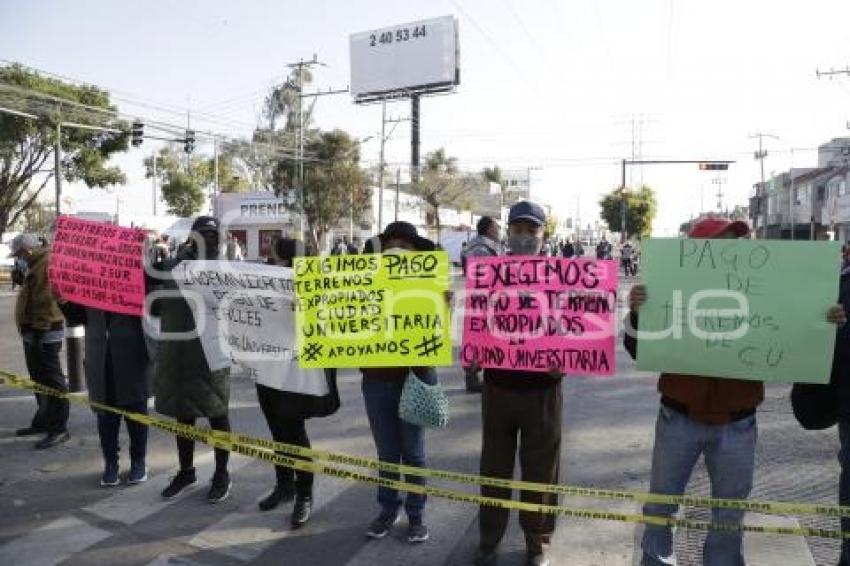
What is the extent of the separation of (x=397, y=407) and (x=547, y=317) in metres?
1.18

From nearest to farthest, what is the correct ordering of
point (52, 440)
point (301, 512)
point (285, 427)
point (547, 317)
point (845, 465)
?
point (845, 465)
point (547, 317)
point (301, 512)
point (285, 427)
point (52, 440)

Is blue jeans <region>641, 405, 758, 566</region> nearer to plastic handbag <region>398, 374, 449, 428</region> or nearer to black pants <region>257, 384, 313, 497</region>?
plastic handbag <region>398, 374, 449, 428</region>

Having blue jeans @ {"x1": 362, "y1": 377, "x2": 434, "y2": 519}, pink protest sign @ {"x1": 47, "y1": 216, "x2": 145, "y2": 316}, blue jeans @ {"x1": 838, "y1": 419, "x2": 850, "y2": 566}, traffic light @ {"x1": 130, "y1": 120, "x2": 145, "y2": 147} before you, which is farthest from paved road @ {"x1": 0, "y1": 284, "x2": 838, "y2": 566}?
traffic light @ {"x1": 130, "y1": 120, "x2": 145, "y2": 147}

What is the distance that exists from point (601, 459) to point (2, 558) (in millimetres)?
4389

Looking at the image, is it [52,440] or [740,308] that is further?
[52,440]

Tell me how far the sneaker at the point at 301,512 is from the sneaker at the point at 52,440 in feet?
10.2

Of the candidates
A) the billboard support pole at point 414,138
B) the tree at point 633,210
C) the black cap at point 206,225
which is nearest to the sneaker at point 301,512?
the black cap at point 206,225

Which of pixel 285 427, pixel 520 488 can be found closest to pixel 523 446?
pixel 520 488

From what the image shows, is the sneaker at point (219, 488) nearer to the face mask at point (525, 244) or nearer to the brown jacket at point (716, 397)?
the face mask at point (525, 244)

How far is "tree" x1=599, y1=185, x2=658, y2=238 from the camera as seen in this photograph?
6769 cm

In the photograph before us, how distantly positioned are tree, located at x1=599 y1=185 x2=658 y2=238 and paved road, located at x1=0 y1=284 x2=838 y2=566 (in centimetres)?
6190

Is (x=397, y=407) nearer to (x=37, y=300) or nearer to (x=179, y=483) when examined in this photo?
(x=179, y=483)

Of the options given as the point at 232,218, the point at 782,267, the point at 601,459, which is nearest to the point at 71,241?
the point at 601,459

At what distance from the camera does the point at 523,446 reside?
4.07m
